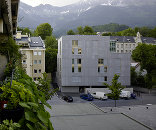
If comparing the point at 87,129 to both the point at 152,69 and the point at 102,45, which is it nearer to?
the point at 102,45

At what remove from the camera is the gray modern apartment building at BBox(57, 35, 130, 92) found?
1822 inches

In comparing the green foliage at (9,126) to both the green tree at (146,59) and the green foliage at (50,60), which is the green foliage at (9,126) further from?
the green foliage at (50,60)

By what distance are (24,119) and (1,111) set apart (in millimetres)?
490

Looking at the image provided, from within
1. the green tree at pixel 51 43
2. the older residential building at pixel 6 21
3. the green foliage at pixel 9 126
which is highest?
the green tree at pixel 51 43

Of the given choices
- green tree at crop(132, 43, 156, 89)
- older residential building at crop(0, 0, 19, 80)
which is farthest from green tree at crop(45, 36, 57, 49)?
older residential building at crop(0, 0, 19, 80)

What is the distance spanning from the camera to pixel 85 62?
4669cm

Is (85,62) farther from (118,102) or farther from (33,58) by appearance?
(118,102)

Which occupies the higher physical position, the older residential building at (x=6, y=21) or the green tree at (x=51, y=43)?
the green tree at (x=51, y=43)

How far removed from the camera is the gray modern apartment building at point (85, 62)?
46.3 metres

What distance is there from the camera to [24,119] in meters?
3.44

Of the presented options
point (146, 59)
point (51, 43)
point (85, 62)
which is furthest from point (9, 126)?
point (51, 43)

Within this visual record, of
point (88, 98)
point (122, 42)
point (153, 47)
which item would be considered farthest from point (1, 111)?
point (122, 42)

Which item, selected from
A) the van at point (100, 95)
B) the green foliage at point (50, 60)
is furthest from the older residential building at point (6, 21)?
the green foliage at point (50, 60)

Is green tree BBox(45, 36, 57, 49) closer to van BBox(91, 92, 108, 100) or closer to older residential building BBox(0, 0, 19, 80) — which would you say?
van BBox(91, 92, 108, 100)
